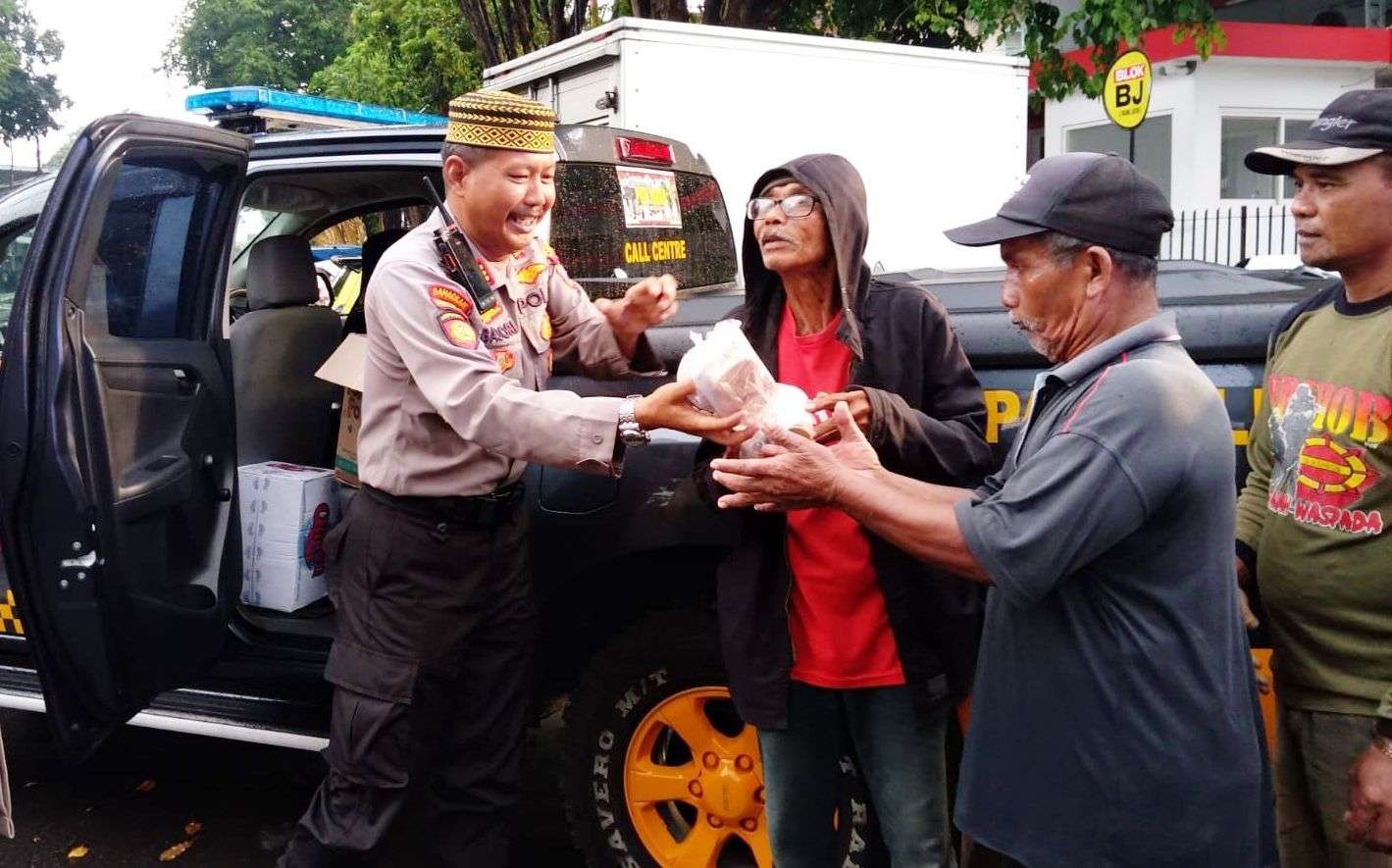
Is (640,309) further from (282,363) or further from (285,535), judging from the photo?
(282,363)

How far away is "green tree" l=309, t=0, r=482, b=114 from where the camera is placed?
1725 cm

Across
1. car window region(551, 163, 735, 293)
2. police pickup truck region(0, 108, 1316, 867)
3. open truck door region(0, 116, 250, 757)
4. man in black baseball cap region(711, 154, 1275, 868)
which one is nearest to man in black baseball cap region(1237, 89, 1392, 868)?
man in black baseball cap region(711, 154, 1275, 868)

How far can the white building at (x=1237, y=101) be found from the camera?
16297mm

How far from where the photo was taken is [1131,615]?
1805 millimetres

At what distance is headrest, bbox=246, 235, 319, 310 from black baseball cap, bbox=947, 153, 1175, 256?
3122mm

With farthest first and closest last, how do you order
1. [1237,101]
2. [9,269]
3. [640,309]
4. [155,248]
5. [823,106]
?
[1237,101], [823,106], [9,269], [155,248], [640,309]

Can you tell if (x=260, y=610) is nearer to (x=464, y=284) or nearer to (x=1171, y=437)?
(x=464, y=284)

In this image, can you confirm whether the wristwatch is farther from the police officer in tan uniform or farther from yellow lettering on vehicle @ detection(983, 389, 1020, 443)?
yellow lettering on vehicle @ detection(983, 389, 1020, 443)

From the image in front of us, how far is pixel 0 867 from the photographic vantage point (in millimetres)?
3896

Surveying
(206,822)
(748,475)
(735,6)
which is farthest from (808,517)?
(735,6)

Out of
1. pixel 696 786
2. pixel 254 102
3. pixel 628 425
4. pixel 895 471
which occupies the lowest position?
pixel 696 786

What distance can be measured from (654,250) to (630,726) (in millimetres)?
1618

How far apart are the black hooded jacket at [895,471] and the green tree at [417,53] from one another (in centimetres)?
1516

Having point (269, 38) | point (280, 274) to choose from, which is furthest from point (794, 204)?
point (269, 38)
